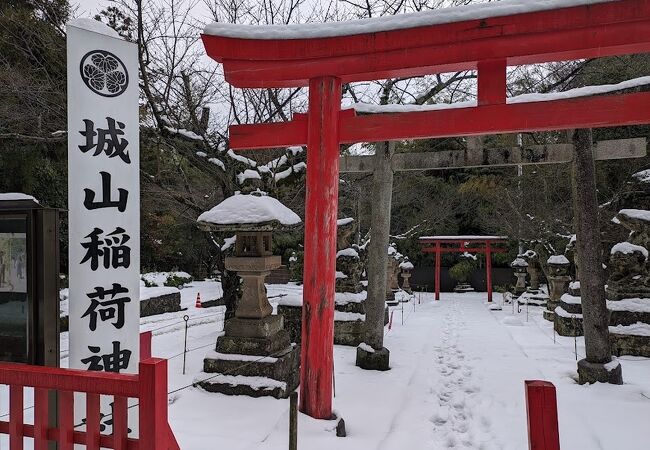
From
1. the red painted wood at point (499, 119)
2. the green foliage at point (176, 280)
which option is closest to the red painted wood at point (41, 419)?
the red painted wood at point (499, 119)

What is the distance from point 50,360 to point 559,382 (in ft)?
19.6

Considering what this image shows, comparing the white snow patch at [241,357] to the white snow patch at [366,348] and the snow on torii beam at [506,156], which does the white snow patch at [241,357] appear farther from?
the snow on torii beam at [506,156]

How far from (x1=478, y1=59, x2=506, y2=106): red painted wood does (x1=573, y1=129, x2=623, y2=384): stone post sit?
231cm

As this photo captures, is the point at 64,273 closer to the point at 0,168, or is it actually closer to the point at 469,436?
the point at 0,168

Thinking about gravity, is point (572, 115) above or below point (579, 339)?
above

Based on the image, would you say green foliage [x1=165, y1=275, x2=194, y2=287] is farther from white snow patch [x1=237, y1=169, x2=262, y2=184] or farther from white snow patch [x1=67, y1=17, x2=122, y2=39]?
white snow patch [x1=67, y1=17, x2=122, y2=39]

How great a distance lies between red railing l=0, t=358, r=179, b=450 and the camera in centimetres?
205

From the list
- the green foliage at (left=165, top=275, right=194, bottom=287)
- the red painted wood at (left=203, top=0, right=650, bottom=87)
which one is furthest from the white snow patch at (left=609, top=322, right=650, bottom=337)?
the green foliage at (left=165, top=275, right=194, bottom=287)

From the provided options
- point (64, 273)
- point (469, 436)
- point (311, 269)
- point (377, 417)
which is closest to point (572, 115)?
point (311, 269)

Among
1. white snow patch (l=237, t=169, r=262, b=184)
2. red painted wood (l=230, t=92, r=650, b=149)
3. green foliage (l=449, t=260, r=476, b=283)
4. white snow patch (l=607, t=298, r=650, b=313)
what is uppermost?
red painted wood (l=230, t=92, r=650, b=149)

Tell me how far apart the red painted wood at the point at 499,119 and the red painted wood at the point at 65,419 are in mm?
3204

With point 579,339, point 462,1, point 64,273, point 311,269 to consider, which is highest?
point 462,1

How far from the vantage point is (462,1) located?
29.6 ft

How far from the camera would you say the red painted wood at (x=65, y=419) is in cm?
216
